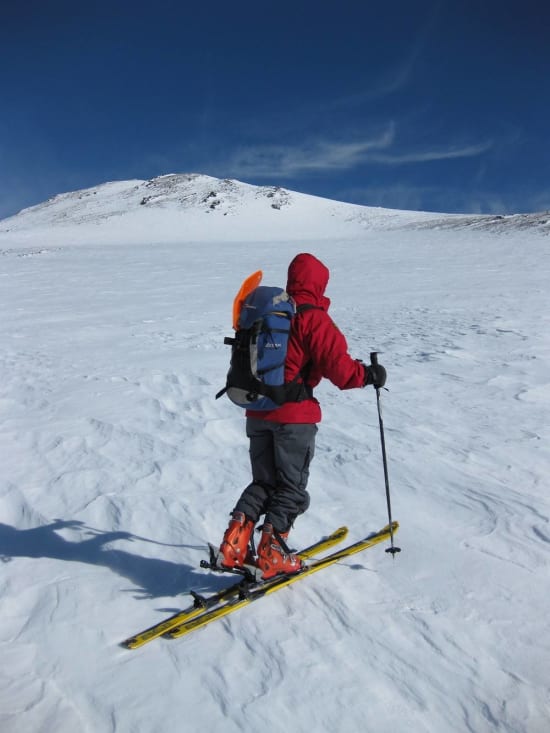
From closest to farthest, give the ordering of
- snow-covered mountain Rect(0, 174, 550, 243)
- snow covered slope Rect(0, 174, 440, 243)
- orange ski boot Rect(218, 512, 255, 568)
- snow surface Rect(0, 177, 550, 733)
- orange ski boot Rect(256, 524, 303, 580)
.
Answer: snow surface Rect(0, 177, 550, 733) < orange ski boot Rect(218, 512, 255, 568) < orange ski boot Rect(256, 524, 303, 580) < snow-covered mountain Rect(0, 174, 550, 243) < snow covered slope Rect(0, 174, 440, 243)

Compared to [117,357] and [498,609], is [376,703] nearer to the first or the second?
[498,609]

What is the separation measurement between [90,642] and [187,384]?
4653mm

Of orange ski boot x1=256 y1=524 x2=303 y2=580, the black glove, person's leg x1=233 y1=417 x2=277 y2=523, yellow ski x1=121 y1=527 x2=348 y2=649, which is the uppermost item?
the black glove

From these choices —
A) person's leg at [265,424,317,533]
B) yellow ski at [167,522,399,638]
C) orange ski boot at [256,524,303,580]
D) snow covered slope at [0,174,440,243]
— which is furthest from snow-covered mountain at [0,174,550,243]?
orange ski boot at [256,524,303,580]

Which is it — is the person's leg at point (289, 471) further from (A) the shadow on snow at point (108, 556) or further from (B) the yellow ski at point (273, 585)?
(A) the shadow on snow at point (108, 556)

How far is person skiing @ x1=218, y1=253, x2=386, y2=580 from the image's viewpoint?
2.96 m

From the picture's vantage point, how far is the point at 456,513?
404cm

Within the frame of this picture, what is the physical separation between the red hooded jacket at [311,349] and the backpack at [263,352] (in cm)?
5

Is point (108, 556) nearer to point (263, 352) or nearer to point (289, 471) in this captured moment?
point (289, 471)

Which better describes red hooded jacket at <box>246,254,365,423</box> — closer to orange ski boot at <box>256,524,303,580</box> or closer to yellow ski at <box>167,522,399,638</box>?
orange ski boot at <box>256,524,303,580</box>

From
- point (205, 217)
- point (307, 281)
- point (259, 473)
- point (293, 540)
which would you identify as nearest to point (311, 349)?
point (307, 281)

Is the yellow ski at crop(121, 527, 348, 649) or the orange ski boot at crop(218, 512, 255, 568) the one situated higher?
the orange ski boot at crop(218, 512, 255, 568)

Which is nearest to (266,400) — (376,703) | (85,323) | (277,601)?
(277,601)

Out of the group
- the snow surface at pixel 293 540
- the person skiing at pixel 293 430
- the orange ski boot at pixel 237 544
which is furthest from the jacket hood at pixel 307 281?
the snow surface at pixel 293 540
